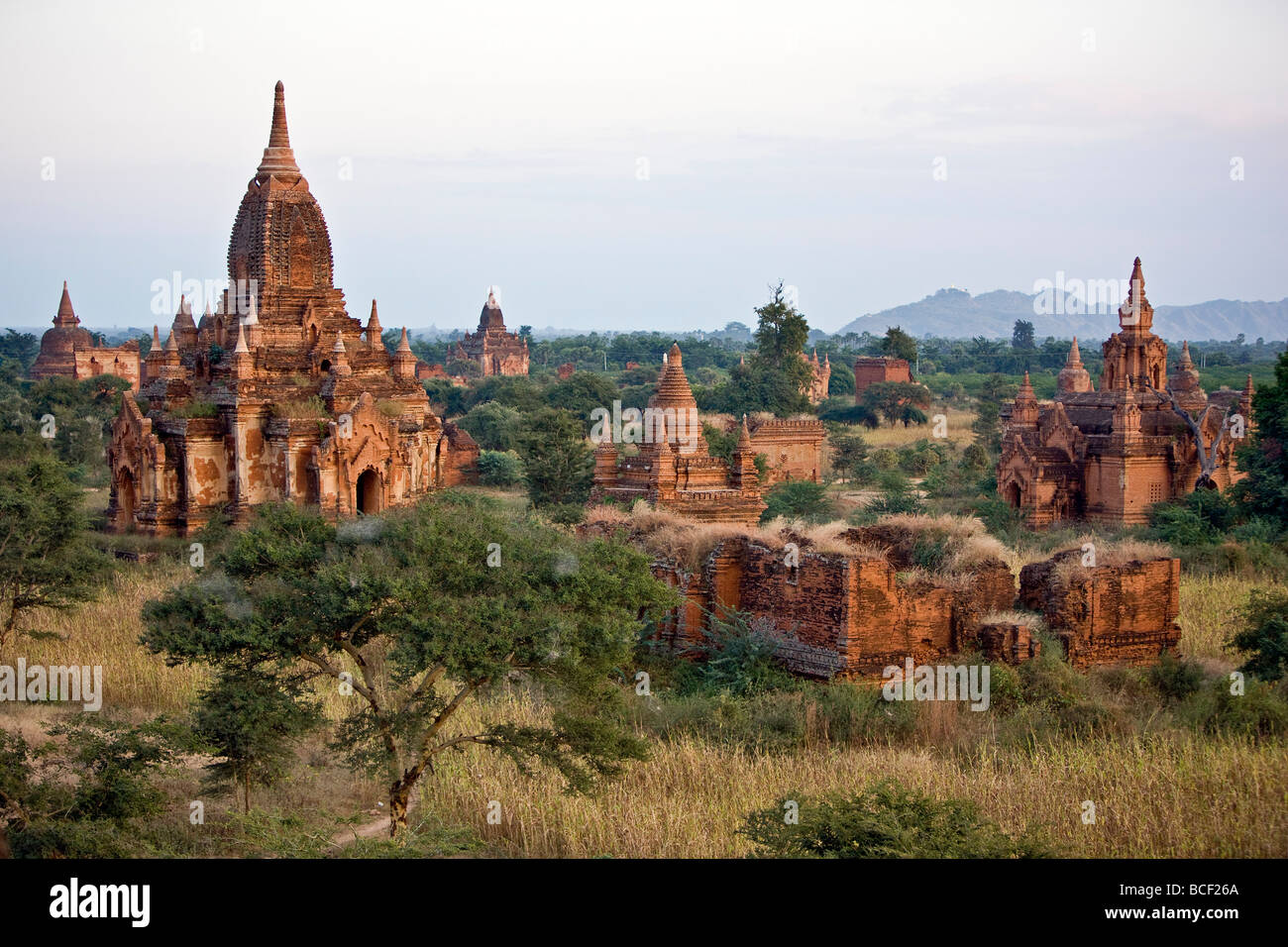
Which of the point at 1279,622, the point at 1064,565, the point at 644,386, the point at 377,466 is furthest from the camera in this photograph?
the point at 644,386

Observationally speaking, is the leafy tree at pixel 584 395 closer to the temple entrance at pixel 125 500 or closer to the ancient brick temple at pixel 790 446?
the ancient brick temple at pixel 790 446

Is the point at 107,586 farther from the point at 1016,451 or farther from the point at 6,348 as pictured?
the point at 6,348

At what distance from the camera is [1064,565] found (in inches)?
662

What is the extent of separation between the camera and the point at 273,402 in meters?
25.2

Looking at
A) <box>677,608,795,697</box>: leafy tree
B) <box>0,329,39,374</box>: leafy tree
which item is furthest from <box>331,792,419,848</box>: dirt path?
<box>0,329,39,374</box>: leafy tree

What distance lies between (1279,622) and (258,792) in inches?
451

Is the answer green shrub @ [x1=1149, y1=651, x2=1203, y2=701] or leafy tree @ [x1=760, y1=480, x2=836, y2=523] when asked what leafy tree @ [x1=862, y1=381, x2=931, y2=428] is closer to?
leafy tree @ [x1=760, y1=480, x2=836, y2=523]

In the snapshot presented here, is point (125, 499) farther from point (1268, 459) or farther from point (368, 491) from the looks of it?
point (1268, 459)

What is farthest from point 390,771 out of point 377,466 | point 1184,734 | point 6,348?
point 6,348

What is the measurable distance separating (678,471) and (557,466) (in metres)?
9.74

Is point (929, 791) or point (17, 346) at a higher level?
point (17, 346)

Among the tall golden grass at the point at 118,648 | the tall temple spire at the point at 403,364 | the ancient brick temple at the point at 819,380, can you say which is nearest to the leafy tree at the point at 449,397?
the ancient brick temple at the point at 819,380

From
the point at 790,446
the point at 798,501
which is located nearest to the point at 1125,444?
the point at 798,501

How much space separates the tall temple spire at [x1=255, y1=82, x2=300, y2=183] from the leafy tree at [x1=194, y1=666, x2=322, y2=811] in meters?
16.5
